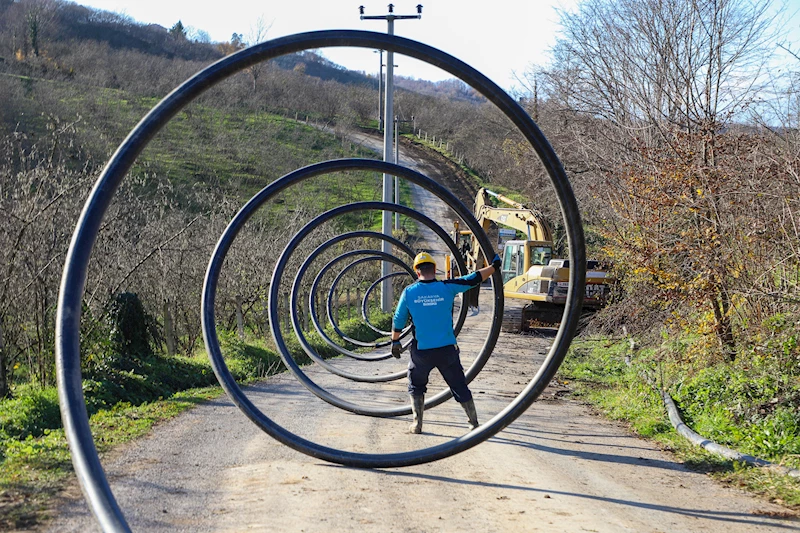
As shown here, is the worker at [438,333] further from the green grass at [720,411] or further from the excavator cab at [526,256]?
the excavator cab at [526,256]

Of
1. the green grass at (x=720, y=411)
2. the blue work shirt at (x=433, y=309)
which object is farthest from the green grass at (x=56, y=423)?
the green grass at (x=720, y=411)

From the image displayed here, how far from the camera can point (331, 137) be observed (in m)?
65.6


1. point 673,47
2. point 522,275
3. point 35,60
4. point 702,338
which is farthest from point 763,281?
point 35,60

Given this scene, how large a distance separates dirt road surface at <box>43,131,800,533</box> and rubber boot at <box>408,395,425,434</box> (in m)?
0.14

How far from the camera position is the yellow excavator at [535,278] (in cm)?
1909

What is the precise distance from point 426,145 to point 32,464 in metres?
71.4

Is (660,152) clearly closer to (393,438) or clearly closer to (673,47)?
(673,47)

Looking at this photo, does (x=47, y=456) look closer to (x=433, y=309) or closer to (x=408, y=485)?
(x=408, y=485)

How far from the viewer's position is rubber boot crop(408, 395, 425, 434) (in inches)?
315

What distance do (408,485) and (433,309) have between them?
195cm

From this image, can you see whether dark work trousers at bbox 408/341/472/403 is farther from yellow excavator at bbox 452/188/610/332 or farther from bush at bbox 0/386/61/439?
yellow excavator at bbox 452/188/610/332

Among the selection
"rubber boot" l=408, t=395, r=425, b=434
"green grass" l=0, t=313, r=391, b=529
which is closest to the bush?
"green grass" l=0, t=313, r=391, b=529

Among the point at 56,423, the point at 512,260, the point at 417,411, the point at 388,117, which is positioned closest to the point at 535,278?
the point at 512,260

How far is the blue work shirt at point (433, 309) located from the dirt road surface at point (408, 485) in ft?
3.46
